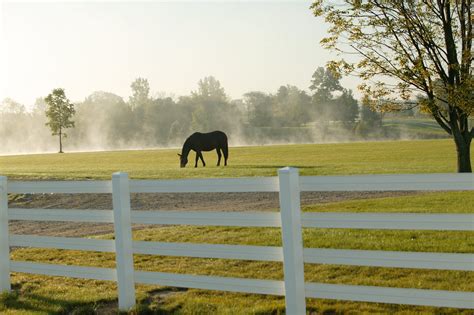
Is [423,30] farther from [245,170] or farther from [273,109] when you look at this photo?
[273,109]

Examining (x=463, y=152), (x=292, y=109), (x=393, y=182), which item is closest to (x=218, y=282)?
(x=393, y=182)

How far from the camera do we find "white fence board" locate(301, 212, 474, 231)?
6.41m

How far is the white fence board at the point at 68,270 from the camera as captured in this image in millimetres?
8586

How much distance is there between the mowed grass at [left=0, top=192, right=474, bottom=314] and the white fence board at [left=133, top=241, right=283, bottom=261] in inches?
29.7

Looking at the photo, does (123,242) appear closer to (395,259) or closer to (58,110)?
(395,259)

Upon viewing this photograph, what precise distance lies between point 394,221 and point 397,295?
752mm

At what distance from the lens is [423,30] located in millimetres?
26016

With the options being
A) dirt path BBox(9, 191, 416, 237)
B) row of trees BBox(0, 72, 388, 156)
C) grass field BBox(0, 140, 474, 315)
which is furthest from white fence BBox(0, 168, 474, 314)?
row of trees BBox(0, 72, 388, 156)

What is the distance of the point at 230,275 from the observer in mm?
10453

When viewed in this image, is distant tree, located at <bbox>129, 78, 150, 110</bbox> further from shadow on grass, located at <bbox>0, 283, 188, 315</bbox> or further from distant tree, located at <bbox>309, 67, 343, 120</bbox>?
shadow on grass, located at <bbox>0, 283, 188, 315</bbox>

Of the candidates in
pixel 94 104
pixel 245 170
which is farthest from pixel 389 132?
pixel 245 170

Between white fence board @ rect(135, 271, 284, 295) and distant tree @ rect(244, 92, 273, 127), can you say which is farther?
distant tree @ rect(244, 92, 273, 127)

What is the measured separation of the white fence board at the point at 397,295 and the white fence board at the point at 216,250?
22.1 inches

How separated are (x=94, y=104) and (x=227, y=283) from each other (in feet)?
499
